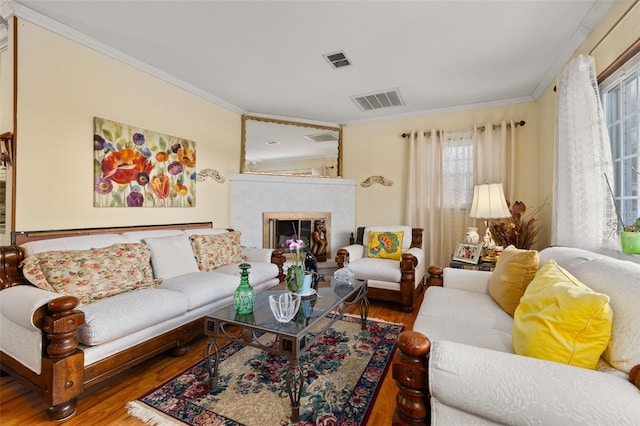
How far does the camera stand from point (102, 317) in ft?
5.24

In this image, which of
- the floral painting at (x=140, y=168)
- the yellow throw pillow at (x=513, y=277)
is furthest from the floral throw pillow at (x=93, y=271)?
the yellow throw pillow at (x=513, y=277)

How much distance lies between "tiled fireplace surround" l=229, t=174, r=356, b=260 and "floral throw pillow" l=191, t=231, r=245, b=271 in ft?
2.44

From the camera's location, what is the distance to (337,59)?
2674 mm

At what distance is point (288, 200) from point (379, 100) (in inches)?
73.4

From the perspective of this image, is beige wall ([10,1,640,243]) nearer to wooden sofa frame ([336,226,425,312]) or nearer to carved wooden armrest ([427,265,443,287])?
wooden sofa frame ([336,226,425,312])

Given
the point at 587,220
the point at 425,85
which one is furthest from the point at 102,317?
the point at 425,85

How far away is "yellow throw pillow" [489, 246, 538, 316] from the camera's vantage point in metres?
1.70

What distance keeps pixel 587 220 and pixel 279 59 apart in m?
2.81

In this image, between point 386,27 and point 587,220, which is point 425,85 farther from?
point 587,220

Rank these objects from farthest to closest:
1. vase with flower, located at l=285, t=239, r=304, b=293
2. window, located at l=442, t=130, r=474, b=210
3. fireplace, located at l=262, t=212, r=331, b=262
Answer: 1. fireplace, located at l=262, t=212, r=331, b=262
2. window, located at l=442, t=130, r=474, b=210
3. vase with flower, located at l=285, t=239, r=304, b=293

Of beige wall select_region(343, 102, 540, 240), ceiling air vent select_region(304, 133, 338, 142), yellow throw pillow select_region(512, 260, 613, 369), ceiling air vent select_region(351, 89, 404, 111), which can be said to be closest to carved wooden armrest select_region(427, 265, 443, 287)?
yellow throw pillow select_region(512, 260, 613, 369)

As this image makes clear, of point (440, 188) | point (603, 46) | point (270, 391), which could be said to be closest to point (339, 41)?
point (603, 46)

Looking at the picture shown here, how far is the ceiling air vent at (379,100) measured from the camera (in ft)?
11.3

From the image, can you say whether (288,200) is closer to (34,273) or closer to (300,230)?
(300,230)
